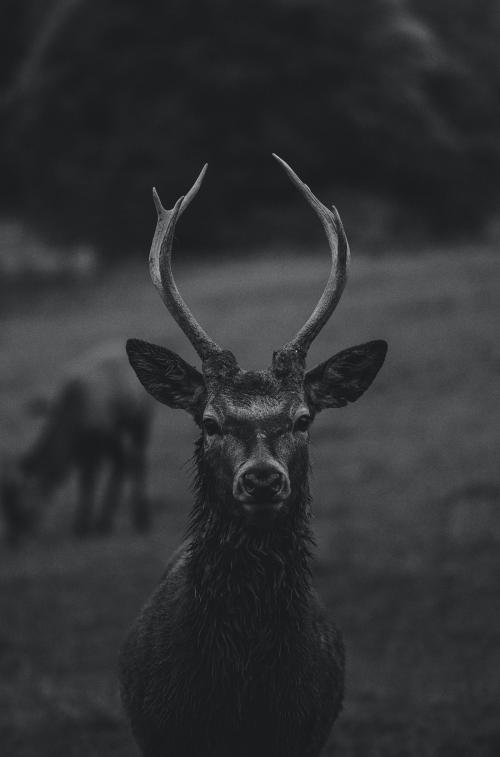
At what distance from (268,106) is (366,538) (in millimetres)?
18400

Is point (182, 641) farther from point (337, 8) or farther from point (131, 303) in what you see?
point (337, 8)

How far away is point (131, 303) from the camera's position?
2295 cm

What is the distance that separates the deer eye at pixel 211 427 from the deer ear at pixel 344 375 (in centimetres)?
57

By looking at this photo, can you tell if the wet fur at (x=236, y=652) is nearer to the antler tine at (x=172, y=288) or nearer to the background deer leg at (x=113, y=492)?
the antler tine at (x=172, y=288)

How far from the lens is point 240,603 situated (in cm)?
430

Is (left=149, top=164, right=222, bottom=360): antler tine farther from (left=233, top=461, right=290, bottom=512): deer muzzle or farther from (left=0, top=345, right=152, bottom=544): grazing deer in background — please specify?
(left=0, top=345, right=152, bottom=544): grazing deer in background

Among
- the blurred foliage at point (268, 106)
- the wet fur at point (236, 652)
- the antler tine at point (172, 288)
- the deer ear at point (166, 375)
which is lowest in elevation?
the wet fur at point (236, 652)

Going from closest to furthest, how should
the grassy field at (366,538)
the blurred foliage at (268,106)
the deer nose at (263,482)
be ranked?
the deer nose at (263,482) < the grassy field at (366,538) < the blurred foliage at (268,106)

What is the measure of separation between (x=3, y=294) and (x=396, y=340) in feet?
43.9

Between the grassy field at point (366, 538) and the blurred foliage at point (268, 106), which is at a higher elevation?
the blurred foliage at point (268, 106)

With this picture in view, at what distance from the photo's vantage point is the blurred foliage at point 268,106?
2550 cm

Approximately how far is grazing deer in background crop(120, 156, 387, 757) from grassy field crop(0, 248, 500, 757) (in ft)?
5.62

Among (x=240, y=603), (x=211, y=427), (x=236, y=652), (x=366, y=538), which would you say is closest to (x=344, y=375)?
(x=211, y=427)

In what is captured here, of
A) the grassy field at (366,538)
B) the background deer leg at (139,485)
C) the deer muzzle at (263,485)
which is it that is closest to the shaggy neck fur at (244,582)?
the deer muzzle at (263,485)
